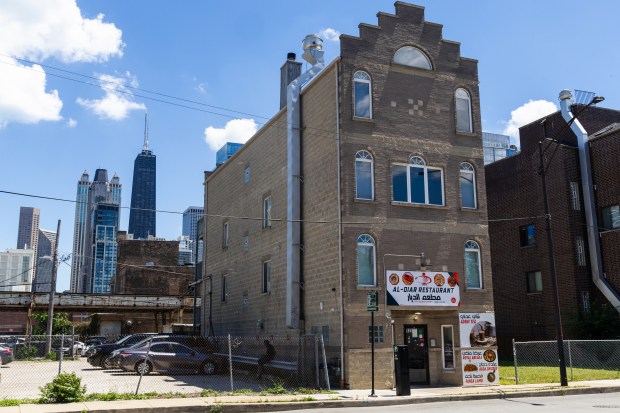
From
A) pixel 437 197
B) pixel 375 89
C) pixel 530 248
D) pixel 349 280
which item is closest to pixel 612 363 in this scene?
pixel 530 248

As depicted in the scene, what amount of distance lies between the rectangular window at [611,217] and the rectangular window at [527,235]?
3.96 m

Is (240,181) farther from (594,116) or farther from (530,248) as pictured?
(594,116)

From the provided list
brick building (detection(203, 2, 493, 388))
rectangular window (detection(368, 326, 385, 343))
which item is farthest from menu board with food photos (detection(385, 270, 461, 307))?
rectangular window (detection(368, 326, 385, 343))

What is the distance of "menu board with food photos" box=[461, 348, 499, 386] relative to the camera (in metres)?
23.0

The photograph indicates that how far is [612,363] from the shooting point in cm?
2883

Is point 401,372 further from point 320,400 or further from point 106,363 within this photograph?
point 106,363

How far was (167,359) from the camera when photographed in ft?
88.3

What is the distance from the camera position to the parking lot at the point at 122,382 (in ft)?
66.8

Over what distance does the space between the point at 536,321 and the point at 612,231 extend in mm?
6411

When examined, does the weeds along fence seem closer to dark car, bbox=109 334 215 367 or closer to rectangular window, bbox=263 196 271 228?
dark car, bbox=109 334 215 367

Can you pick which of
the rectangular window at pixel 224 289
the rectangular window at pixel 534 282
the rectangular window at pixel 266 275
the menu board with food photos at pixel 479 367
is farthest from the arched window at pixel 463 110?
the rectangular window at pixel 224 289

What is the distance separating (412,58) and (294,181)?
6.98 meters

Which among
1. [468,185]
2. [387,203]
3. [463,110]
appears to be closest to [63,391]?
[387,203]

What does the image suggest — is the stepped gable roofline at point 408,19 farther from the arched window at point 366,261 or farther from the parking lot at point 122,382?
the parking lot at point 122,382
